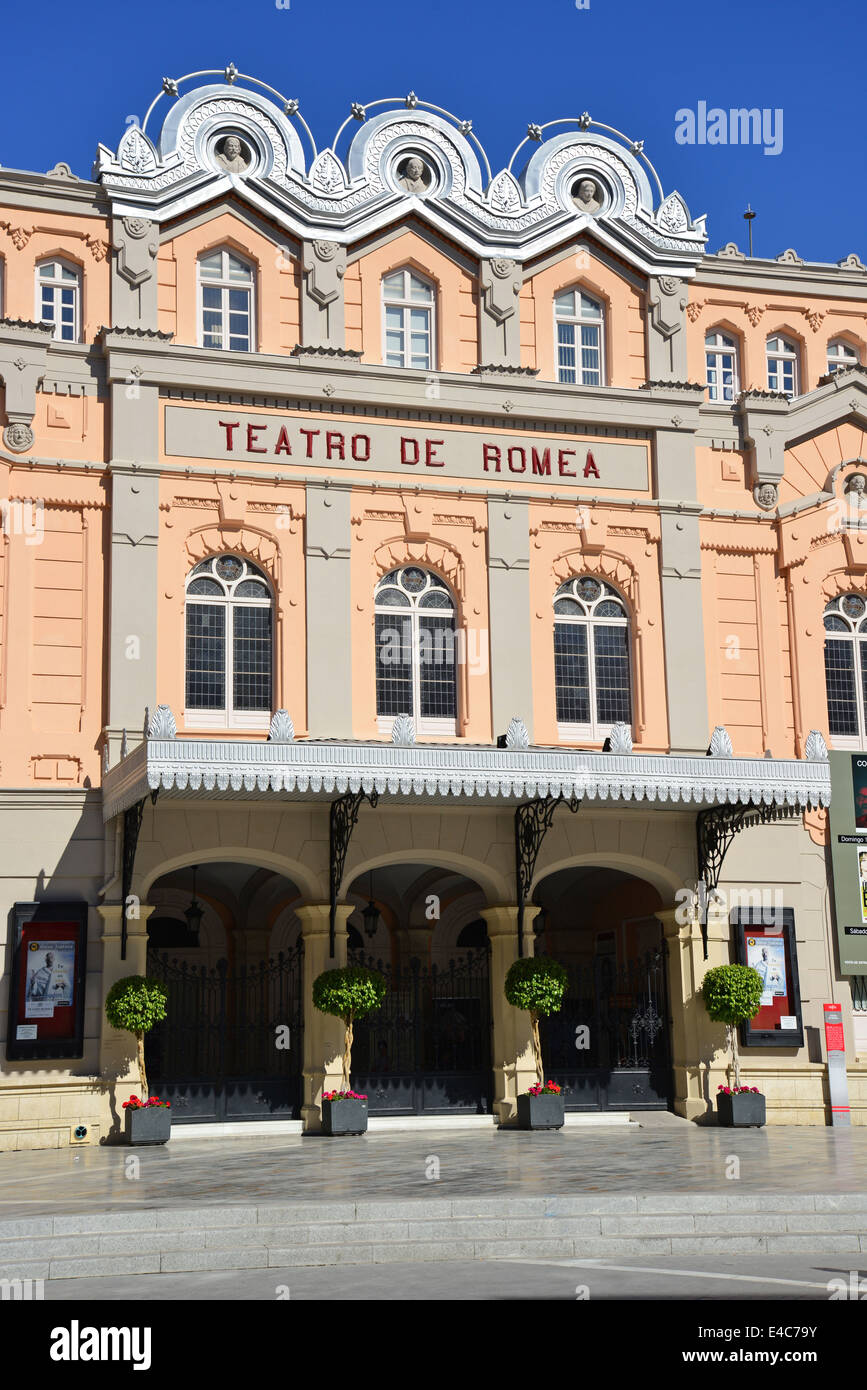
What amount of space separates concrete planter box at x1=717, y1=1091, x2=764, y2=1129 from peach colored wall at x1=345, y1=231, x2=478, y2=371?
1194 centimetres

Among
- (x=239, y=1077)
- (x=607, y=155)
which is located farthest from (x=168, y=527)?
(x=607, y=155)

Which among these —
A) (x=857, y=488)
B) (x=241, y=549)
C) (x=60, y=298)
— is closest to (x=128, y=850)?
A: (x=241, y=549)

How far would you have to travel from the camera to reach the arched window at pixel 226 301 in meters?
24.4

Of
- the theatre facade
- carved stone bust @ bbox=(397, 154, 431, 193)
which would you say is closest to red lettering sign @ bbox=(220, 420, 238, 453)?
the theatre facade

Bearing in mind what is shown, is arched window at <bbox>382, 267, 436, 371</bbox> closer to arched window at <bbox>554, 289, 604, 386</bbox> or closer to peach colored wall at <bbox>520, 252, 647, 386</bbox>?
peach colored wall at <bbox>520, 252, 647, 386</bbox>

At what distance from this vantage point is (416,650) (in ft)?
79.5

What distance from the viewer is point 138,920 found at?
21578 millimetres

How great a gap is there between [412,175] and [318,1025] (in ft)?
44.3

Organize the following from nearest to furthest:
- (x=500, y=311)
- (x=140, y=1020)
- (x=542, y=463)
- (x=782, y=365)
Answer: (x=140, y=1020) < (x=542, y=463) < (x=500, y=311) < (x=782, y=365)

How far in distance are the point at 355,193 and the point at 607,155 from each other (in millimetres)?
4552

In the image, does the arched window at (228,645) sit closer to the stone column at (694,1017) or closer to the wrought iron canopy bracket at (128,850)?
the wrought iron canopy bracket at (128,850)

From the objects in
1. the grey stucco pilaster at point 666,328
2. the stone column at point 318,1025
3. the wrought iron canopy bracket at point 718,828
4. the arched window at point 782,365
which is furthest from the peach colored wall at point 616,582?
the stone column at point 318,1025

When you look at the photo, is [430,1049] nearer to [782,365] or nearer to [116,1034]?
[116,1034]
